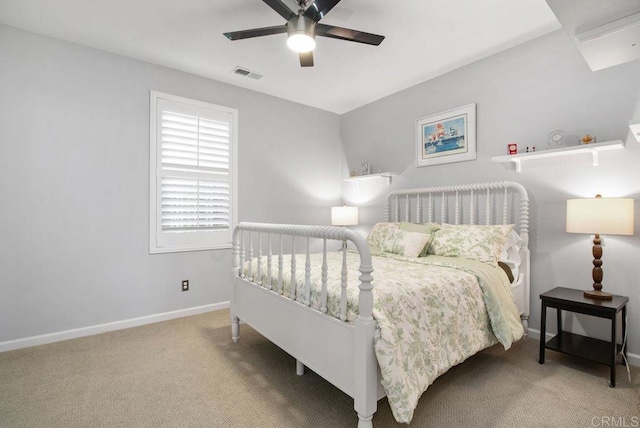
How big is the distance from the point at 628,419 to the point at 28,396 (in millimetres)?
3343

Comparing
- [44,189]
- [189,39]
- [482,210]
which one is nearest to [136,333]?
[44,189]

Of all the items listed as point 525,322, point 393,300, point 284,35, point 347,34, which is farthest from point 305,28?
point 525,322

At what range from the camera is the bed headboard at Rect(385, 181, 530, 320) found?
2.68m

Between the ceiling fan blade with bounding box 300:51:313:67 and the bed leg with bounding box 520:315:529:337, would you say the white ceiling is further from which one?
the bed leg with bounding box 520:315:529:337

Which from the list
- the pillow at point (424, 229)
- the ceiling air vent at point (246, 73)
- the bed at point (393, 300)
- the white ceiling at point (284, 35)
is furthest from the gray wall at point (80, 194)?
the pillow at point (424, 229)

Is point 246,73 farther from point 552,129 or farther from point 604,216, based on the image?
point 604,216

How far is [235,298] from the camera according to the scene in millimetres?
2664

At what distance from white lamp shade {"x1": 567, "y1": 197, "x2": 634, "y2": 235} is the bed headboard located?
1.54 feet

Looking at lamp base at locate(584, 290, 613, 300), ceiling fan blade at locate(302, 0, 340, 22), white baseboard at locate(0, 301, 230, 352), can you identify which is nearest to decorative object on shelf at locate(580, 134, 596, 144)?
lamp base at locate(584, 290, 613, 300)

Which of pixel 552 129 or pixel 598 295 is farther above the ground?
pixel 552 129

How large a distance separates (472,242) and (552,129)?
1.16 metres

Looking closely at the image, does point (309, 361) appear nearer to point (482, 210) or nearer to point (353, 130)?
point (482, 210)

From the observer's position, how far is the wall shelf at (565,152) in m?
2.20

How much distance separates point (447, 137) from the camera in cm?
331
